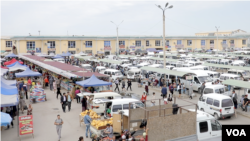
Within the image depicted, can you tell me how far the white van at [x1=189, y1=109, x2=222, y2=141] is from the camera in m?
10.3

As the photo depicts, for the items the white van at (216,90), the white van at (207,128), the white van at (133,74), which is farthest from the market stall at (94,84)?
the white van at (207,128)

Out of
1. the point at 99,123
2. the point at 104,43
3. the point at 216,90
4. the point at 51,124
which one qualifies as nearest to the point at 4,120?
the point at 51,124

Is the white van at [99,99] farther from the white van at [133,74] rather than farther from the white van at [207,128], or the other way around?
the white van at [133,74]

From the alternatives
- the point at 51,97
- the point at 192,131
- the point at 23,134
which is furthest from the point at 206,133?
the point at 51,97

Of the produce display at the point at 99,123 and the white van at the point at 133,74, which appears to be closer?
the produce display at the point at 99,123

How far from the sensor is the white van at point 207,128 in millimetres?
10289

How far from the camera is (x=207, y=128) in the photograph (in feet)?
34.4

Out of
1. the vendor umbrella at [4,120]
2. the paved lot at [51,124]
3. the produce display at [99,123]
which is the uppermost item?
the vendor umbrella at [4,120]

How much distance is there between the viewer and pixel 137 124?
35.0 feet

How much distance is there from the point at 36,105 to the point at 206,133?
13.9m

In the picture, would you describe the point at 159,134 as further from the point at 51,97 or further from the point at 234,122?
the point at 51,97

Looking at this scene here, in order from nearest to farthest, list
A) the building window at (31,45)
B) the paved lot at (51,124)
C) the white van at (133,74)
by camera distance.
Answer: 1. the paved lot at (51,124)
2. the white van at (133,74)
3. the building window at (31,45)

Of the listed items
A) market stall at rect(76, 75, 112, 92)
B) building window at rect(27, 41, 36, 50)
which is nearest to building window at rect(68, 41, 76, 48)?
building window at rect(27, 41, 36, 50)

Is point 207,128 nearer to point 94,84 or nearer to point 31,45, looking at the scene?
point 94,84
